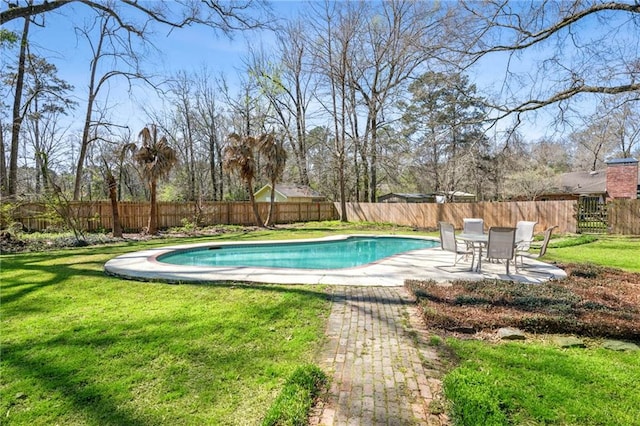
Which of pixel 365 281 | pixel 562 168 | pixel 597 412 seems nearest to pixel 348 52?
pixel 365 281

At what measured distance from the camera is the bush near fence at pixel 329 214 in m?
14.3

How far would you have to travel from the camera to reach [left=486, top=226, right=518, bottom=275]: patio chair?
6238 mm

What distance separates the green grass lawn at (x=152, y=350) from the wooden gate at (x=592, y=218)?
606 inches

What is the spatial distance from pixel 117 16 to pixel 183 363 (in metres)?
10.8

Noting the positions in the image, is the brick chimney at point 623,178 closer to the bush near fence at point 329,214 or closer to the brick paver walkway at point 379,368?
the bush near fence at point 329,214

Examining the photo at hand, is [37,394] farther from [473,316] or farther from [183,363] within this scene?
[473,316]

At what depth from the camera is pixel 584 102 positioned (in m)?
7.92

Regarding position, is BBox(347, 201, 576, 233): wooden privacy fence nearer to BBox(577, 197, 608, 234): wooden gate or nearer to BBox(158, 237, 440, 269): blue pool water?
BBox(577, 197, 608, 234): wooden gate

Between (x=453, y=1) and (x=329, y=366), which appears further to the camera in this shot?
(x=453, y=1)

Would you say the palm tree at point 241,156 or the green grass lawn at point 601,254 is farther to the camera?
the palm tree at point 241,156

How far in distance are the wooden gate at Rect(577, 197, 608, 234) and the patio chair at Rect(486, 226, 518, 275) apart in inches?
452

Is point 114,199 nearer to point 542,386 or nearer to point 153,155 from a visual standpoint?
point 153,155

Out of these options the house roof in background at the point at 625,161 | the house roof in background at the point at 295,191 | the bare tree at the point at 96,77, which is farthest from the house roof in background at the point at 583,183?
the bare tree at the point at 96,77

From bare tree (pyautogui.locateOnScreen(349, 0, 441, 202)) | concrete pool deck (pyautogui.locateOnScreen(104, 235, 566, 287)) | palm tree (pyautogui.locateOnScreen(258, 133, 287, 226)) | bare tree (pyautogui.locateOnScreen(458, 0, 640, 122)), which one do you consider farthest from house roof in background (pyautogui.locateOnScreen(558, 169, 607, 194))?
concrete pool deck (pyautogui.locateOnScreen(104, 235, 566, 287))
